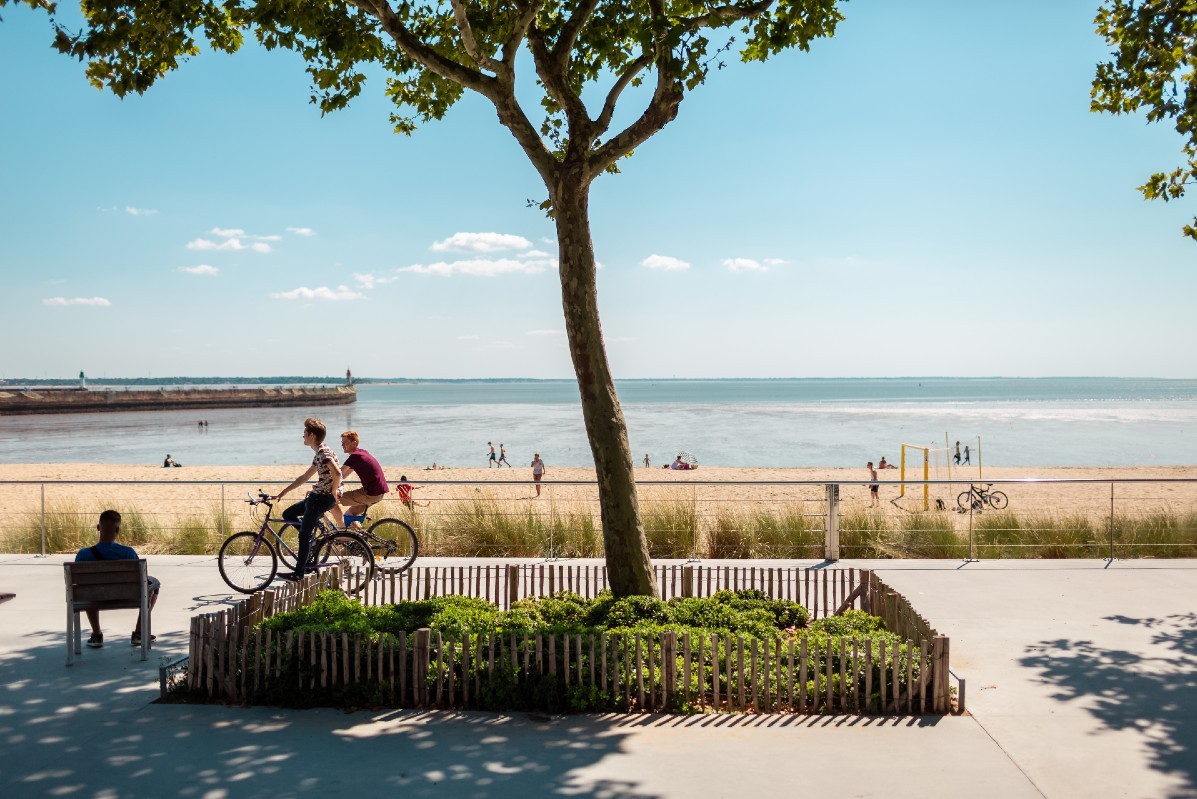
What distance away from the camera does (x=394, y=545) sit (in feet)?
35.4

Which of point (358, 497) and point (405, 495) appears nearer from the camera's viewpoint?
point (358, 497)

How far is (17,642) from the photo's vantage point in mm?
8234

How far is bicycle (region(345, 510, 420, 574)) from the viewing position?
34.5 feet

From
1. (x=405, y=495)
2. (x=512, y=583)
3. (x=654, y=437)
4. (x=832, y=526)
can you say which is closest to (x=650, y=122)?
(x=512, y=583)

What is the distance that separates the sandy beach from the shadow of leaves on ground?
23.6 ft

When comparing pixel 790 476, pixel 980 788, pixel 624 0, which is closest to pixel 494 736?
pixel 980 788

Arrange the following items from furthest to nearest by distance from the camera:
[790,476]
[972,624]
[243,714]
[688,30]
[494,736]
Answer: [790,476], [972,624], [688,30], [243,714], [494,736]

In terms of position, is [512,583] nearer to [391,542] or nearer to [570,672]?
[391,542]

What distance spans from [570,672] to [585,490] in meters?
25.5

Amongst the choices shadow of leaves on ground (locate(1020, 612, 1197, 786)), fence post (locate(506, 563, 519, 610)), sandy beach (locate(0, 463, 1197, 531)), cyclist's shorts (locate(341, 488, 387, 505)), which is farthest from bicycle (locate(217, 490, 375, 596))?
shadow of leaves on ground (locate(1020, 612, 1197, 786))

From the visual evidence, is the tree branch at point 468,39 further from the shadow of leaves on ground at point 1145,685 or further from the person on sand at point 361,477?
the shadow of leaves on ground at point 1145,685

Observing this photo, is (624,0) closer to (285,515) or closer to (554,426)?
(285,515)

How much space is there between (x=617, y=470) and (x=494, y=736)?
10.1ft

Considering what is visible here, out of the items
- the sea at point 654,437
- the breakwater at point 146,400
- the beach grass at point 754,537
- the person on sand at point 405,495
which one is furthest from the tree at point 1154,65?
the breakwater at point 146,400
